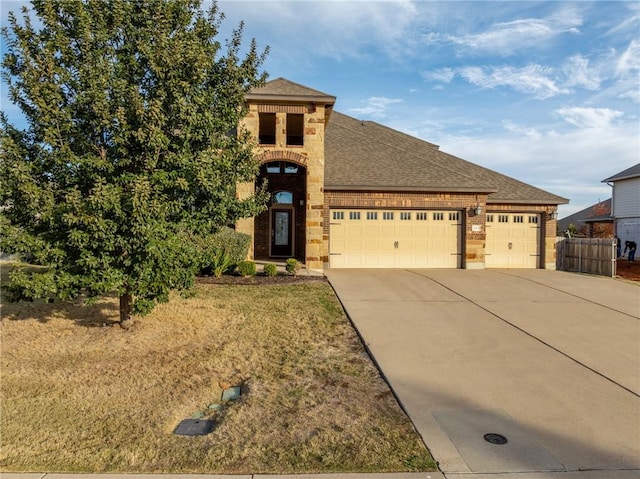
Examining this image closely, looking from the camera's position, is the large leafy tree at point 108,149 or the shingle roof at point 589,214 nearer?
the large leafy tree at point 108,149

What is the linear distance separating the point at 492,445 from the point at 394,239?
38.1 ft

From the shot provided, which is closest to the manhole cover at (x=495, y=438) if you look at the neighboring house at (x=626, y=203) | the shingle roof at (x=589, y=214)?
the neighboring house at (x=626, y=203)

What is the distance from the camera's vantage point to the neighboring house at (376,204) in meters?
13.5

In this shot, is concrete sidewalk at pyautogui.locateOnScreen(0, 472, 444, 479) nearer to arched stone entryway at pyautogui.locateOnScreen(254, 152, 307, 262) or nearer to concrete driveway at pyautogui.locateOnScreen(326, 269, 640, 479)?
concrete driveway at pyautogui.locateOnScreen(326, 269, 640, 479)

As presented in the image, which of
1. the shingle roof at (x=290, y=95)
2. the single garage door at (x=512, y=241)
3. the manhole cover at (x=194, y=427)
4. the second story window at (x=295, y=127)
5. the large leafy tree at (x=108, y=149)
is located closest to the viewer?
the manhole cover at (x=194, y=427)

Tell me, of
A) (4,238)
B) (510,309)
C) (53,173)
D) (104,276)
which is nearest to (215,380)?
(104,276)

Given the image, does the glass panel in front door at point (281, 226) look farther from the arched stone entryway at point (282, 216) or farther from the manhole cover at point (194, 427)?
the manhole cover at point (194, 427)

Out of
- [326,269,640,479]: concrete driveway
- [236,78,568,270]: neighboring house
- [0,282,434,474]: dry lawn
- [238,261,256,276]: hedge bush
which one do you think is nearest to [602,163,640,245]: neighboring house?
[236,78,568,270]: neighboring house

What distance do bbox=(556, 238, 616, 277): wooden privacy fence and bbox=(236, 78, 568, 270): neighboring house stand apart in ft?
3.05

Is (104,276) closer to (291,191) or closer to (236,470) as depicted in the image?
(236,470)

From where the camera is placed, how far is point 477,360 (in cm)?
593

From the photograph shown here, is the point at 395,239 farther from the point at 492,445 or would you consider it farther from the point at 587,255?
the point at 492,445

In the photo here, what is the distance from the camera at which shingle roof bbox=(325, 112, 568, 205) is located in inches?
588

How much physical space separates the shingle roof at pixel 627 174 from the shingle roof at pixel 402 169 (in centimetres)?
1249
